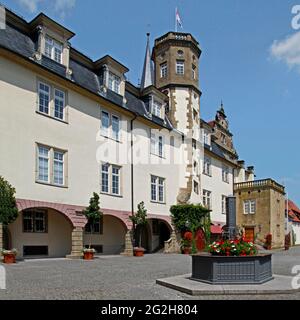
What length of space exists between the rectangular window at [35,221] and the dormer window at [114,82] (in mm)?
9356

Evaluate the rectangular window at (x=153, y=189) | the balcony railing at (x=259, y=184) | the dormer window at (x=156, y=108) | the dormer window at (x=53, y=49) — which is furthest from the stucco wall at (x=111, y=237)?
the balcony railing at (x=259, y=184)

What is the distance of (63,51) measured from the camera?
2141 centimetres

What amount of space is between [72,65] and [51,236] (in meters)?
9.92

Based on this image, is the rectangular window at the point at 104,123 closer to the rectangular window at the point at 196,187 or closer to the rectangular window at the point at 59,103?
the rectangular window at the point at 59,103

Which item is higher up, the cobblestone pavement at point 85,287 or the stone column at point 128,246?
the cobblestone pavement at point 85,287

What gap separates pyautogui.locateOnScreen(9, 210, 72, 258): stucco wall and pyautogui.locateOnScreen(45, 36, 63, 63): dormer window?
8.37 metres

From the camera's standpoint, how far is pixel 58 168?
65.6 feet

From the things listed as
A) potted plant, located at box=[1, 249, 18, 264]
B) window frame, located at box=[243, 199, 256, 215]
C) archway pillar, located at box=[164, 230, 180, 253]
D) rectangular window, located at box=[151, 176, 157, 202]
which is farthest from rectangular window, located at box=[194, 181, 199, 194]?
potted plant, located at box=[1, 249, 18, 264]

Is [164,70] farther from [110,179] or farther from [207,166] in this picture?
[110,179]

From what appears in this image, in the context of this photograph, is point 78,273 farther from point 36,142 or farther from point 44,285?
point 36,142

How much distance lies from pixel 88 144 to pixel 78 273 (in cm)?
1045

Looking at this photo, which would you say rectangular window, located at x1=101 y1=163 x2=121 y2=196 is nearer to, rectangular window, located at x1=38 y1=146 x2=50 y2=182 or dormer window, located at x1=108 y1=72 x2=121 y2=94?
rectangular window, located at x1=38 y1=146 x2=50 y2=182

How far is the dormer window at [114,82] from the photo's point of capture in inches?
982

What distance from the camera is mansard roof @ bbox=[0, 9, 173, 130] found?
61.3 feet
